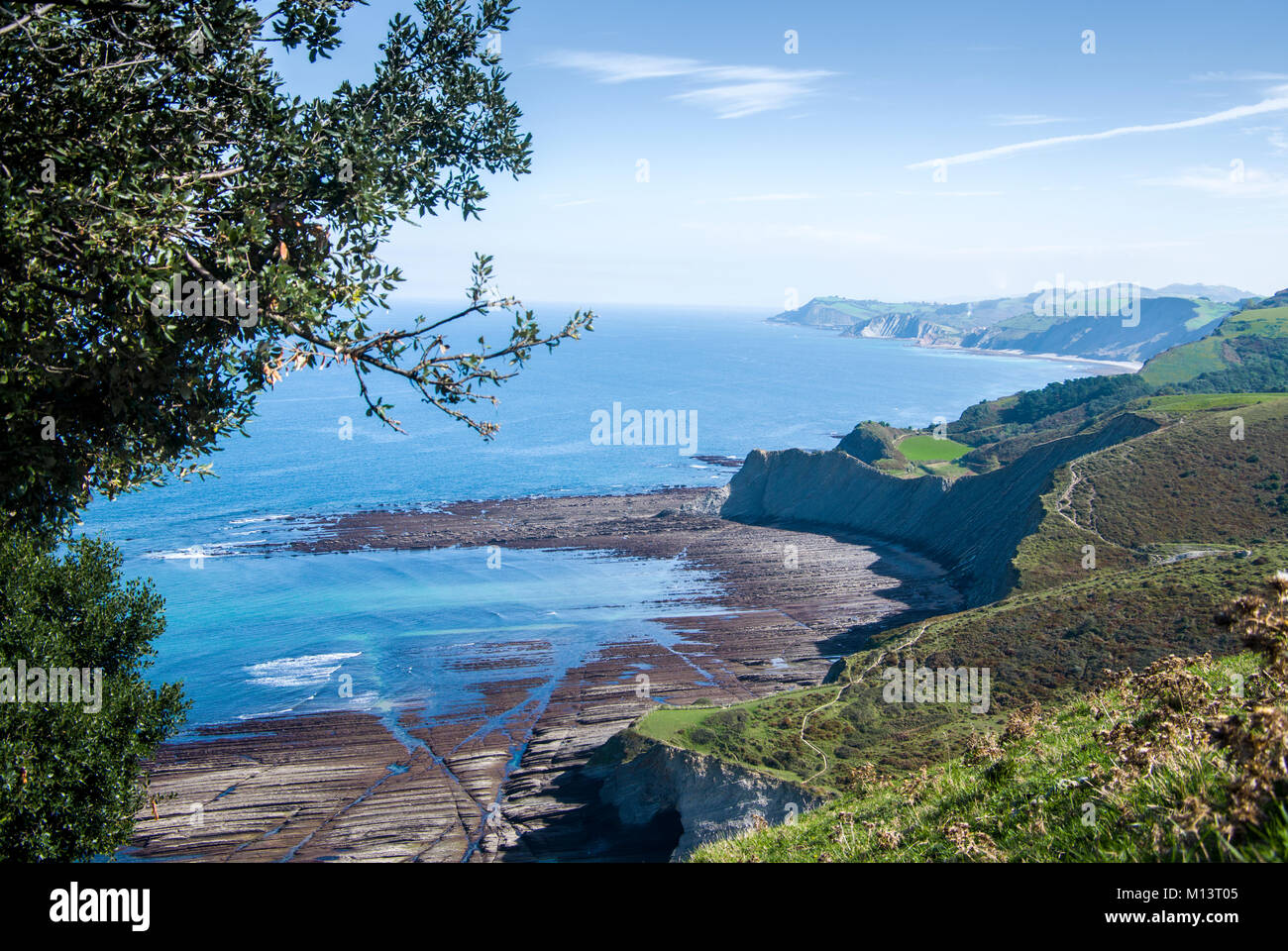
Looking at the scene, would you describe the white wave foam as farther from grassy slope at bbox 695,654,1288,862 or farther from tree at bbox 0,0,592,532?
grassy slope at bbox 695,654,1288,862

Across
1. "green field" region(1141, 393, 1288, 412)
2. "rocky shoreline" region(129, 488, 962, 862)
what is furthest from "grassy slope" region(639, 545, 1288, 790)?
"green field" region(1141, 393, 1288, 412)

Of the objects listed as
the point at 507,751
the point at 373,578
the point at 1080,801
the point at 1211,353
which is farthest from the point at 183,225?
the point at 1211,353

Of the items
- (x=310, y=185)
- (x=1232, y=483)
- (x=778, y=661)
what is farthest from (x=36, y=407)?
(x=1232, y=483)

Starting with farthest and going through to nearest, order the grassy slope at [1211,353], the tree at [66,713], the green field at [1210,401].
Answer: the grassy slope at [1211,353]
the green field at [1210,401]
the tree at [66,713]

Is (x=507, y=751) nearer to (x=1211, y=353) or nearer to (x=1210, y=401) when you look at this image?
(x=1210, y=401)

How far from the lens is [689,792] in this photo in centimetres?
3409

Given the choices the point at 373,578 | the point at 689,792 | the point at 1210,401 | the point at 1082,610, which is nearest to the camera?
the point at 689,792

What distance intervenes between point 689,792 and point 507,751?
37.2ft

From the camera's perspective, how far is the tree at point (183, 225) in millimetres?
7090

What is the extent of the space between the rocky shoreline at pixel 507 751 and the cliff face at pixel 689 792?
2.29ft

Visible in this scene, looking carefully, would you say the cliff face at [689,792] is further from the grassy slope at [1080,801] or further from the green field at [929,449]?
the green field at [929,449]

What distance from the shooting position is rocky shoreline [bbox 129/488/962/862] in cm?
3303

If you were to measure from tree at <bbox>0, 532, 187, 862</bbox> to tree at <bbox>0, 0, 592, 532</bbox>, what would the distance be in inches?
321

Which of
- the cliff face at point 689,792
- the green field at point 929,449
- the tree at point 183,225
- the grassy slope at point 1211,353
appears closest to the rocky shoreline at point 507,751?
the cliff face at point 689,792
